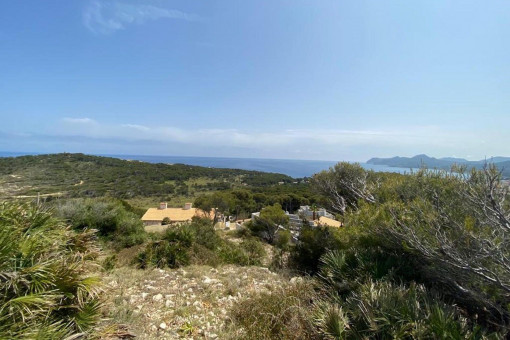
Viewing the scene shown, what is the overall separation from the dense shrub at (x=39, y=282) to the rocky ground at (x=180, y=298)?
0.47 metres

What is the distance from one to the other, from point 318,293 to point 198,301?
2.31 meters

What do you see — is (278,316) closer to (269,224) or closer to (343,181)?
(343,181)

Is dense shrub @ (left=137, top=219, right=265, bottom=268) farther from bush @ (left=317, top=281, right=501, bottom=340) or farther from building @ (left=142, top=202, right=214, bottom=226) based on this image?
building @ (left=142, top=202, right=214, bottom=226)

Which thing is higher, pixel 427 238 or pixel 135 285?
pixel 427 238

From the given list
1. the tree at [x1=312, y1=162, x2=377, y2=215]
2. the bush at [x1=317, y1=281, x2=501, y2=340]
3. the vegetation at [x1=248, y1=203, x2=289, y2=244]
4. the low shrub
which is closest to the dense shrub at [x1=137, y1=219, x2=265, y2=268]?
the low shrub

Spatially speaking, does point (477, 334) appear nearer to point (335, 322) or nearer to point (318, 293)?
point (335, 322)

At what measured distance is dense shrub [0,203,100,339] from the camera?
2018 mm

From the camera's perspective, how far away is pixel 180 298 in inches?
178

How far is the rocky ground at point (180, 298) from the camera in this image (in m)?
3.50

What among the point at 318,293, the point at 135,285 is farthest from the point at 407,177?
the point at 135,285

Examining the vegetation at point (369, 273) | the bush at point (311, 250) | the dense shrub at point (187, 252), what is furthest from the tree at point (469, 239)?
the dense shrub at point (187, 252)

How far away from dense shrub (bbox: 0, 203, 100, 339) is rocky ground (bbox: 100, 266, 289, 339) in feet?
1.54

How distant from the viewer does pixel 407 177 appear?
20.2 ft

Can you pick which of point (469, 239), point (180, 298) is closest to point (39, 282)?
point (180, 298)
